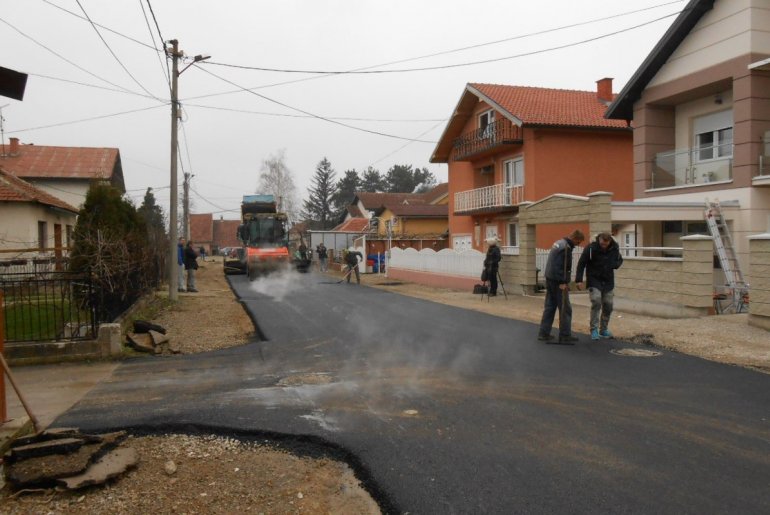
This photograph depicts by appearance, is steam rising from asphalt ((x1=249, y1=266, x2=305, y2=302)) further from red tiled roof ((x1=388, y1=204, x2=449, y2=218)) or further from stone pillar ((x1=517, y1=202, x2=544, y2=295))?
red tiled roof ((x1=388, y1=204, x2=449, y2=218))

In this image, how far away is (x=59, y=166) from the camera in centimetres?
3744

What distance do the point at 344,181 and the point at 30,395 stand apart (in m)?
90.8

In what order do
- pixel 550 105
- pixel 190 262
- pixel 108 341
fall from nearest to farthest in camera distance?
pixel 108 341
pixel 190 262
pixel 550 105

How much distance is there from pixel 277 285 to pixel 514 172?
1222cm

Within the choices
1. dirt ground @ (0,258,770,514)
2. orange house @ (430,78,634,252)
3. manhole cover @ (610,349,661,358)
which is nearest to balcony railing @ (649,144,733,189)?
orange house @ (430,78,634,252)

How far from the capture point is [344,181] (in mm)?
96750

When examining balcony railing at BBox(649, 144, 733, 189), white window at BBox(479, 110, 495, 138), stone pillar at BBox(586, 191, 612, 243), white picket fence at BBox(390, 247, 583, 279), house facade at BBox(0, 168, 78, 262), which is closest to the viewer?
stone pillar at BBox(586, 191, 612, 243)

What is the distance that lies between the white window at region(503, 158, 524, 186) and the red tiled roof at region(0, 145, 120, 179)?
22.5 m

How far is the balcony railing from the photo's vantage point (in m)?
17.3

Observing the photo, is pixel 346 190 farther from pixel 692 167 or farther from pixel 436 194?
pixel 692 167

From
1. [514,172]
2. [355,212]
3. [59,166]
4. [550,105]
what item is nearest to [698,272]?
[514,172]

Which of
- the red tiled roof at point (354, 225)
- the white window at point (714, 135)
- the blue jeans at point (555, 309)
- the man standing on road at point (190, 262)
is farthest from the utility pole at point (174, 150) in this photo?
the red tiled roof at point (354, 225)

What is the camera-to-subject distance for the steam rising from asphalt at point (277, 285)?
21.2 meters

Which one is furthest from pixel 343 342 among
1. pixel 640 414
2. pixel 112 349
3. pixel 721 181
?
pixel 721 181
